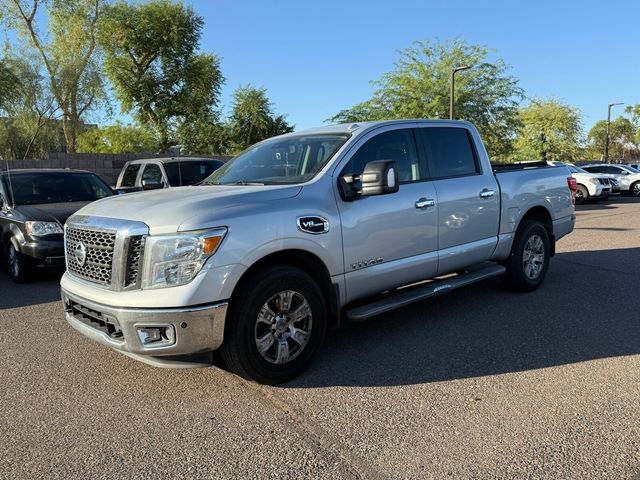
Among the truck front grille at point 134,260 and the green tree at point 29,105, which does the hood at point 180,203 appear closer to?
the truck front grille at point 134,260

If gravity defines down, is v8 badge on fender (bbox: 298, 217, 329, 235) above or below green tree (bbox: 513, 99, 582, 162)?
below

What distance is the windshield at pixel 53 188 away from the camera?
8273 millimetres

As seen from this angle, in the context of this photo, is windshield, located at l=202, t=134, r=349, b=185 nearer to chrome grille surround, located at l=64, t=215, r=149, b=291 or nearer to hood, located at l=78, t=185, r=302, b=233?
hood, located at l=78, t=185, r=302, b=233

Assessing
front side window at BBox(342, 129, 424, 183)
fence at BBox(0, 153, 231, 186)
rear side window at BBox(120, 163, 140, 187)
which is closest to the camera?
front side window at BBox(342, 129, 424, 183)

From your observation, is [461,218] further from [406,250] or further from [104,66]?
[104,66]

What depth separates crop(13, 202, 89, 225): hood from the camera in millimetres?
7418

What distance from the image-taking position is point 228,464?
2.85 meters

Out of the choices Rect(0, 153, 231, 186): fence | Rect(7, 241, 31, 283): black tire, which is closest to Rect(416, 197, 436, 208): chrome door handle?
Rect(7, 241, 31, 283): black tire

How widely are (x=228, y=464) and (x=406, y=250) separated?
8.24 feet

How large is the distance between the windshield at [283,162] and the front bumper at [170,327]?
4.60ft

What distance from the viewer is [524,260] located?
243 inches

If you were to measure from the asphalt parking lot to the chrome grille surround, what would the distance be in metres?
0.83

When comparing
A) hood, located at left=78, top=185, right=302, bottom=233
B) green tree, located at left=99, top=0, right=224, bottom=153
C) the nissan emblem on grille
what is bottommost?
the nissan emblem on grille

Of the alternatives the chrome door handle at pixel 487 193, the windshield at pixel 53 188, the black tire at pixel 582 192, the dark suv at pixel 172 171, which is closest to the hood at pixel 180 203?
the chrome door handle at pixel 487 193
